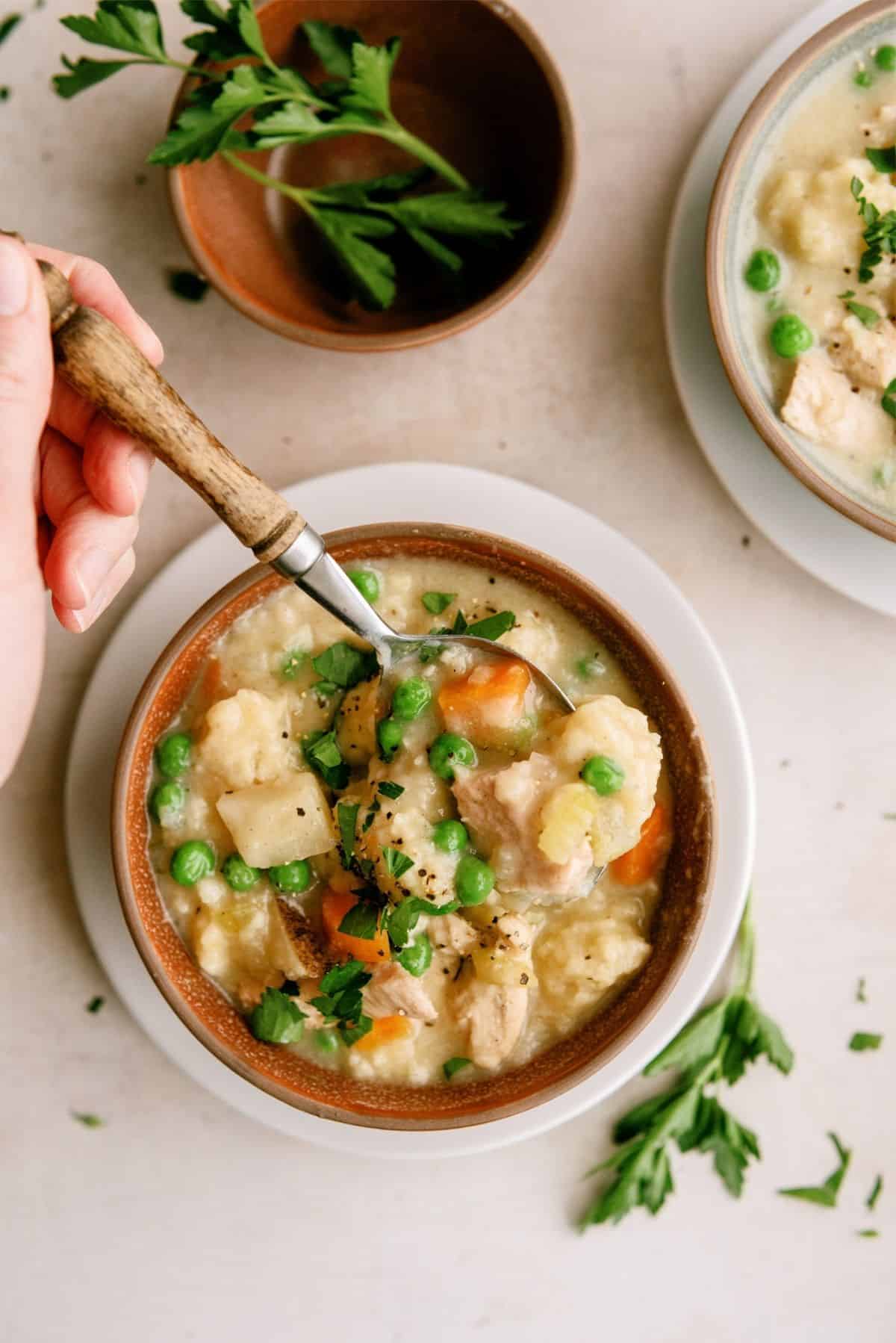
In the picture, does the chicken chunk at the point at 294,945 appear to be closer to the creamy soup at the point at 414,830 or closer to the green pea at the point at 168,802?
the creamy soup at the point at 414,830

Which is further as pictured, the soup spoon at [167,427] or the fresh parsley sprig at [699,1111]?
the fresh parsley sprig at [699,1111]

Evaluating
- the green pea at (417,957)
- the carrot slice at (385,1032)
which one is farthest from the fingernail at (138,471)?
the carrot slice at (385,1032)

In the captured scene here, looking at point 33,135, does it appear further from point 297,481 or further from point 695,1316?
point 695,1316

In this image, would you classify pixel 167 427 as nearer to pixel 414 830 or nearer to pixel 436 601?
pixel 436 601

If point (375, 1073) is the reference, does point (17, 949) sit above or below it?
above

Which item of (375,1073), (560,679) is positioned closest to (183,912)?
(375,1073)

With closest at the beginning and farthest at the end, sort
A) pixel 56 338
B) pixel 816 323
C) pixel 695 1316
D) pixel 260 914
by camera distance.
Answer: pixel 56 338
pixel 260 914
pixel 816 323
pixel 695 1316

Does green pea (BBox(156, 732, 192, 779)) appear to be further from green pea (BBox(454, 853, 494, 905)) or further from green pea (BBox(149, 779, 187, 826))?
green pea (BBox(454, 853, 494, 905))
